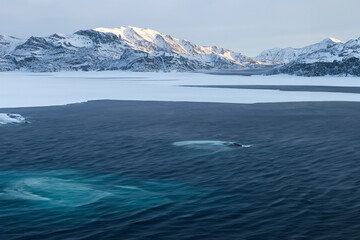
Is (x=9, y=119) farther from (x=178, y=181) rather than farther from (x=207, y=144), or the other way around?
(x=178, y=181)

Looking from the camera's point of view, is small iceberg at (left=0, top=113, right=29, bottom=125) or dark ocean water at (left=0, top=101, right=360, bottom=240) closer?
dark ocean water at (left=0, top=101, right=360, bottom=240)

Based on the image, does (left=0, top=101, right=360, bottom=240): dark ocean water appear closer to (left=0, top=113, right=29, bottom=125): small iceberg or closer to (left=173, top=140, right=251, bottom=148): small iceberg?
(left=173, top=140, right=251, bottom=148): small iceberg

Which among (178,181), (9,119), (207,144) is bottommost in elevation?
(178,181)

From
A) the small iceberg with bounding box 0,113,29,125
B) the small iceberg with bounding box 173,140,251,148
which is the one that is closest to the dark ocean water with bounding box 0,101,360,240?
the small iceberg with bounding box 173,140,251,148

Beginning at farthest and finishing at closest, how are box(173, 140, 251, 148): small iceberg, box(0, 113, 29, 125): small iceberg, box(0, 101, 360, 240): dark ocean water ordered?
box(0, 113, 29, 125): small iceberg < box(173, 140, 251, 148): small iceberg < box(0, 101, 360, 240): dark ocean water

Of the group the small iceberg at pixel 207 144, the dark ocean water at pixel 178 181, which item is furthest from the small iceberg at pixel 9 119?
the small iceberg at pixel 207 144

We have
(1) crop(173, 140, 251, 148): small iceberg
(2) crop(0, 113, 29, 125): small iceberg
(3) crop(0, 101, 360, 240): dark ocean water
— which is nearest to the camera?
(3) crop(0, 101, 360, 240): dark ocean water

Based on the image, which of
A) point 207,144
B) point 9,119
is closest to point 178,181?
point 207,144

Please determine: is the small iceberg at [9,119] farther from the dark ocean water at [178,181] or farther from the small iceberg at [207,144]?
the small iceberg at [207,144]

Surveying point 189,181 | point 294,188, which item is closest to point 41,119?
point 189,181
